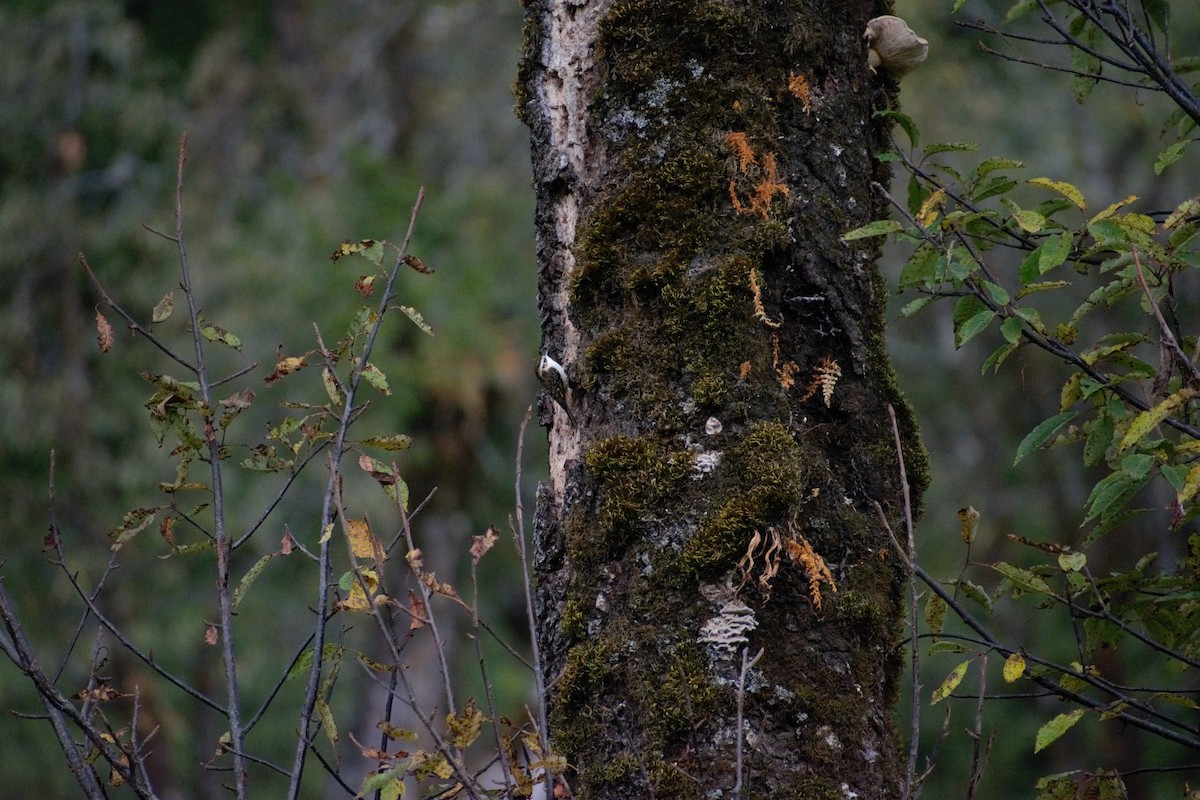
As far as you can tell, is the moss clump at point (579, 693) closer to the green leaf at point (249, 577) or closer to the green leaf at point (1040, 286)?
the green leaf at point (249, 577)

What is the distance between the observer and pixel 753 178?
1.94 m

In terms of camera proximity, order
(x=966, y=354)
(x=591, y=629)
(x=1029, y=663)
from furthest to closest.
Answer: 1. (x=966, y=354)
2. (x=1029, y=663)
3. (x=591, y=629)

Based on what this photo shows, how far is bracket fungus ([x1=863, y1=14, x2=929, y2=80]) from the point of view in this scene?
2078 mm

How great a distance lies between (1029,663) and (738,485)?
33.3 inches

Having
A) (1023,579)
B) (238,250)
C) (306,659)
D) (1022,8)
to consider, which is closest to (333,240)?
(238,250)

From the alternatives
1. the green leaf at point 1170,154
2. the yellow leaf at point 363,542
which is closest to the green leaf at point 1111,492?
the green leaf at point 1170,154

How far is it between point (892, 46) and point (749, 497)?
0.92 m

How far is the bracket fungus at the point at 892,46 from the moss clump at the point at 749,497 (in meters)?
0.78

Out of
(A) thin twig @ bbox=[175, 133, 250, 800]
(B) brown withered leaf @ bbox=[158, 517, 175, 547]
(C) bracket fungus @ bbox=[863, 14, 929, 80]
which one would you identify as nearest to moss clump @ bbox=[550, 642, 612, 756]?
(A) thin twig @ bbox=[175, 133, 250, 800]

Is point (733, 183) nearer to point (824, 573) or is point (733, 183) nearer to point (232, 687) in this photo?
point (824, 573)

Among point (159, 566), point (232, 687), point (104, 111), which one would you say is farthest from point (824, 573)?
point (104, 111)

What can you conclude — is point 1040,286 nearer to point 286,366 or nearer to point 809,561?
point 809,561

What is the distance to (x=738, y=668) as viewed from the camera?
1737 millimetres

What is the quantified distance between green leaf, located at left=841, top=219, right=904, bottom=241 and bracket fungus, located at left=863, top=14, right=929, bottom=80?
0.40 metres
